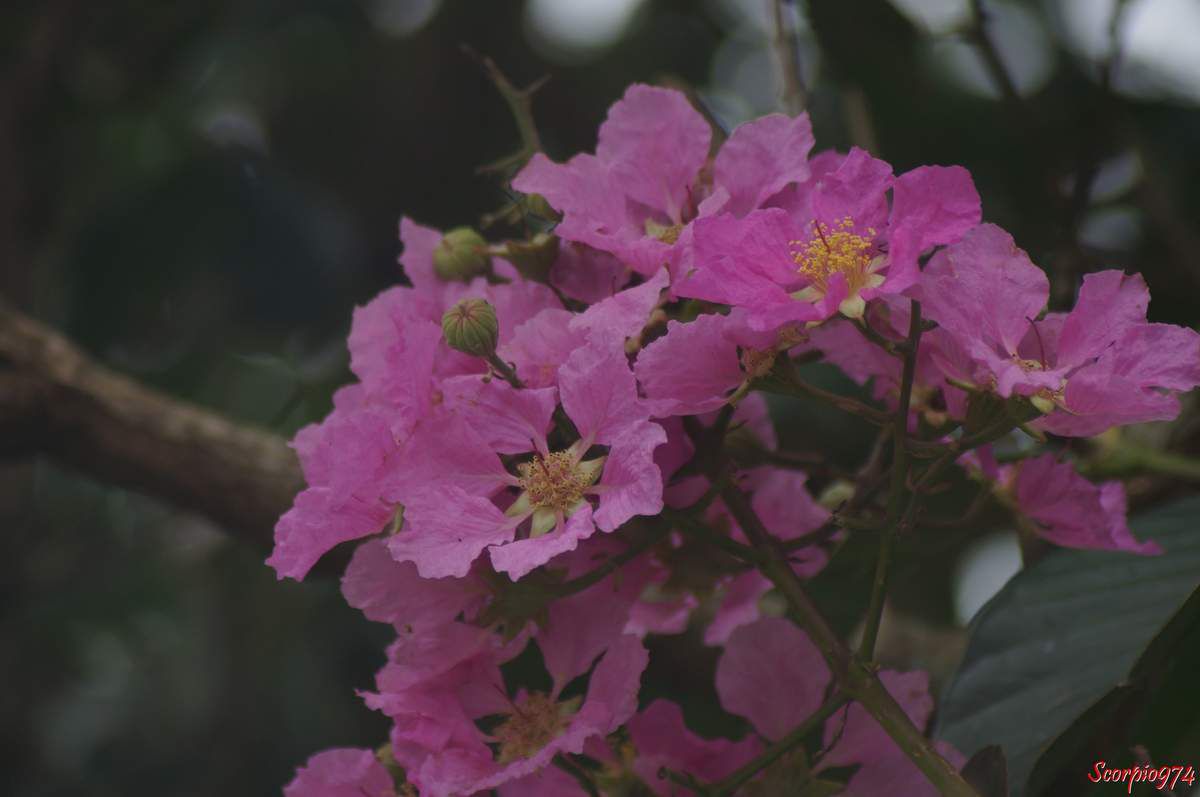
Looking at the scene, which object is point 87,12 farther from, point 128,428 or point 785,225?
point 785,225

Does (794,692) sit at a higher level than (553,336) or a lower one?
lower

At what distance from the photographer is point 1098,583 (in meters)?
0.87

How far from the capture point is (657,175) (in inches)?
27.7

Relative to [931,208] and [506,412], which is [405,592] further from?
[931,208]

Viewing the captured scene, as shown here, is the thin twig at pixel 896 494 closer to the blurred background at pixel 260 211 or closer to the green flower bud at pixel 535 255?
the green flower bud at pixel 535 255

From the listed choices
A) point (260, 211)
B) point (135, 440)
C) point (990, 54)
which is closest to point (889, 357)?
point (990, 54)

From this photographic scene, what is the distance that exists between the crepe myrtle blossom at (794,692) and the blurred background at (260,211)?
2.09 ft

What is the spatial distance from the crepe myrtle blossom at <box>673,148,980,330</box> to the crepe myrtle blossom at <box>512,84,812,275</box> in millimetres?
46

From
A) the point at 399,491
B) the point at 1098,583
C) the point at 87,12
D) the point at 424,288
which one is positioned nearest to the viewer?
the point at 399,491

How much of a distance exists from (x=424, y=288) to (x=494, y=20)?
1.84 m

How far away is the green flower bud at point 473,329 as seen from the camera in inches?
23.6

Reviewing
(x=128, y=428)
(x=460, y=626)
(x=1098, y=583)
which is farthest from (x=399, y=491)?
(x=128, y=428)

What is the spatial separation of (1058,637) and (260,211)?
1.55m

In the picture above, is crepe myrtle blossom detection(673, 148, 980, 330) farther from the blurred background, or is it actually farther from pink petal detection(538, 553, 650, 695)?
the blurred background
